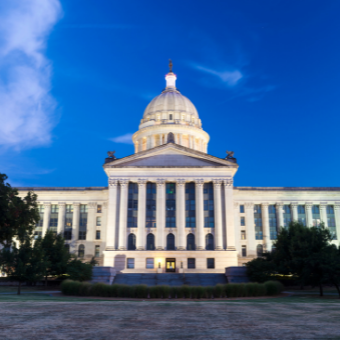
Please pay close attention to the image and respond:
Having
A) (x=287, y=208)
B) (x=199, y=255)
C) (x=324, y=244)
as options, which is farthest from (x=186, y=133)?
(x=324, y=244)

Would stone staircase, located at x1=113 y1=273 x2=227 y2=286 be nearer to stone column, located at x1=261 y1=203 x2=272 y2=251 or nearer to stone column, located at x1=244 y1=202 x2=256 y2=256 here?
stone column, located at x1=244 y1=202 x2=256 y2=256

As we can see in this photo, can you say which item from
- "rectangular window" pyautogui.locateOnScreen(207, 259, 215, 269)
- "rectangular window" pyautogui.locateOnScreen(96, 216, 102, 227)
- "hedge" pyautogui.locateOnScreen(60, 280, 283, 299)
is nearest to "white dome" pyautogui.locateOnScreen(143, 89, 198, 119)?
"rectangular window" pyautogui.locateOnScreen(96, 216, 102, 227)

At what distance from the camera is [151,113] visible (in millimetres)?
95062

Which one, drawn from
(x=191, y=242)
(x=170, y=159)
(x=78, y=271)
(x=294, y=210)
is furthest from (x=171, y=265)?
(x=294, y=210)

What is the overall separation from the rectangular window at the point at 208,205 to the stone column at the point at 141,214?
37.2ft

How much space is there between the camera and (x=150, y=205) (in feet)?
224

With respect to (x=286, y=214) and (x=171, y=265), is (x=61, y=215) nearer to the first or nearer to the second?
(x=171, y=265)

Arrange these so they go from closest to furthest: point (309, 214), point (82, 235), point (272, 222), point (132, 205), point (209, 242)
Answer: point (209, 242)
point (132, 205)
point (82, 235)
point (272, 222)
point (309, 214)

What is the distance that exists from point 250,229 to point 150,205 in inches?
916

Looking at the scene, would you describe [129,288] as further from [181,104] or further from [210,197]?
[181,104]

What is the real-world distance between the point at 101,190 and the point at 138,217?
15531 mm

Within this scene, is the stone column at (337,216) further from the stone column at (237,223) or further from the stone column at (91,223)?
the stone column at (91,223)

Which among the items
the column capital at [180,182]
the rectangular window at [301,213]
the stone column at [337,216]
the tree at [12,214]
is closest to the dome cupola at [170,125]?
the column capital at [180,182]

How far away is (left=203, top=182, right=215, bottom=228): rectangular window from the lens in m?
67.3
